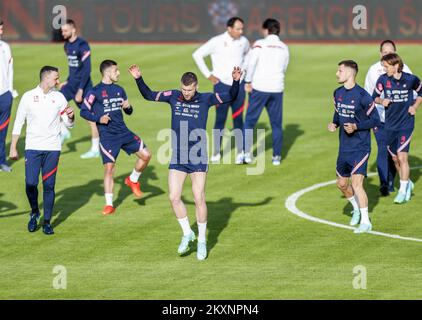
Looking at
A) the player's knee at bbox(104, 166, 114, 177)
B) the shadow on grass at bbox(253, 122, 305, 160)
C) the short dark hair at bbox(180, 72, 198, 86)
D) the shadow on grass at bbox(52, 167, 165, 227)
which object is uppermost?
the short dark hair at bbox(180, 72, 198, 86)

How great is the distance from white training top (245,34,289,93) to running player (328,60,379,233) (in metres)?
5.03

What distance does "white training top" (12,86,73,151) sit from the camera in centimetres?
1631

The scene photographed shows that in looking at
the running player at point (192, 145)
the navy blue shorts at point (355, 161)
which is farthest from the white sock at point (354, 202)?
the running player at point (192, 145)

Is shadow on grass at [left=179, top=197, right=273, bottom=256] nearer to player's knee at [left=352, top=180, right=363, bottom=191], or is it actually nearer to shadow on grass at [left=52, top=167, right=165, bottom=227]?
shadow on grass at [left=52, top=167, right=165, bottom=227]

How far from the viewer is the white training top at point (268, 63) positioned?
21.4 m

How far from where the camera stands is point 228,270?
47.9 feet

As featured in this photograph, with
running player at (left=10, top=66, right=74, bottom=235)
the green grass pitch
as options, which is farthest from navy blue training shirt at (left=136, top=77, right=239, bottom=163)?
running player at (left=10, top=66, right=74, bottom=235)

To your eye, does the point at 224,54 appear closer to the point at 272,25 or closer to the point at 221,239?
the point at 272,25

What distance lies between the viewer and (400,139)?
723 inches

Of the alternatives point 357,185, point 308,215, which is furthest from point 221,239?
point 357,185

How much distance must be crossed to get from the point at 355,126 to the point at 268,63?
18.3 ft
